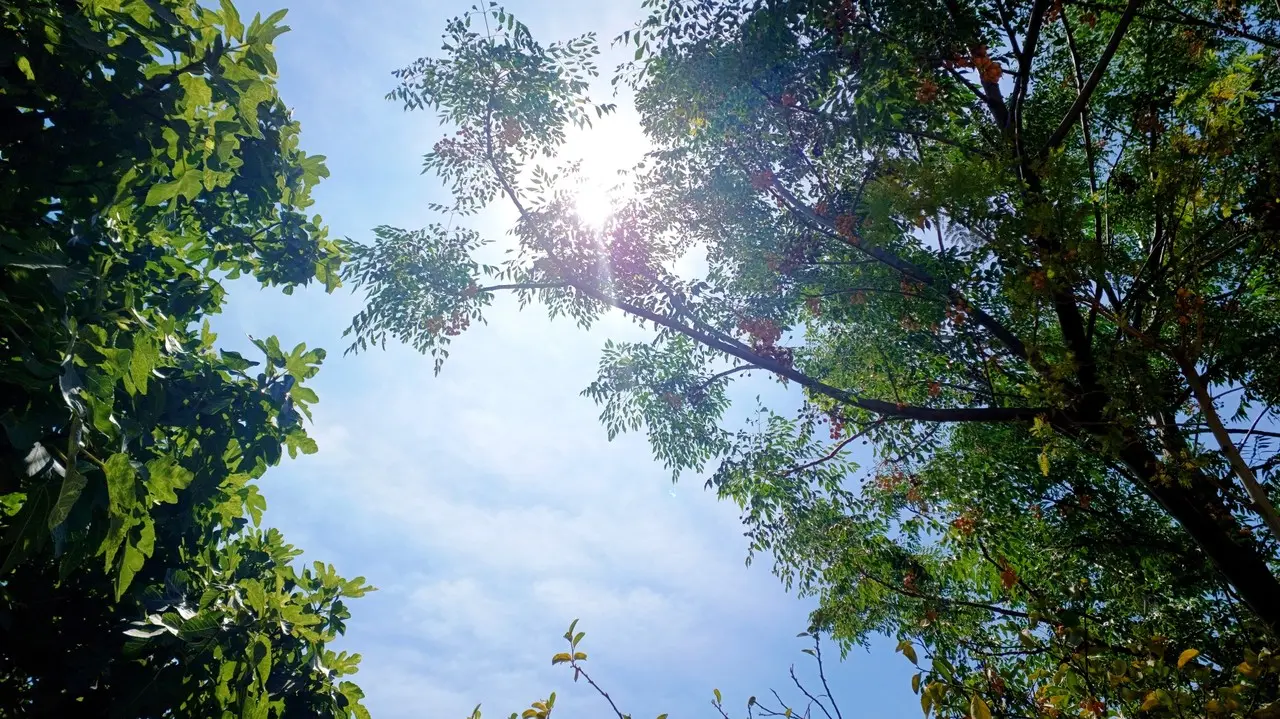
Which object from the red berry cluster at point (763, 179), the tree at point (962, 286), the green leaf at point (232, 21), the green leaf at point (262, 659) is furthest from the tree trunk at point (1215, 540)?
the green leaf at point (232, 21)

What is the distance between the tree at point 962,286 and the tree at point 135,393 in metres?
3.91

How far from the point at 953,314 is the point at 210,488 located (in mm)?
6856

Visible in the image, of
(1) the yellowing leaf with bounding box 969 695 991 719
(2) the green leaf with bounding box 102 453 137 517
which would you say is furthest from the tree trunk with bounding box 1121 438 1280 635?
(2) the green leaf with bounding box 102 453 137 517

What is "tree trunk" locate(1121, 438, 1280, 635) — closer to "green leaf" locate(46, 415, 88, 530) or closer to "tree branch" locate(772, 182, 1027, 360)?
"tree branch" locate(772, 182, 1027, 360)

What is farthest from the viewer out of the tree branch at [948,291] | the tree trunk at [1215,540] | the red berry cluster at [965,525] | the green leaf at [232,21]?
the red berry cluster at [965,525]

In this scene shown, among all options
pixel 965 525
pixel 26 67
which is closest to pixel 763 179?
pixel 965 525

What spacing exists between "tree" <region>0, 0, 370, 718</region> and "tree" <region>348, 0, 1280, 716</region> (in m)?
3.91

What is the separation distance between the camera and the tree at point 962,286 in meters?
4.61

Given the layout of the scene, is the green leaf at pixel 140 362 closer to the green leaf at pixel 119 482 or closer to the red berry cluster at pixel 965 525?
the green leaf at pixel 119 482

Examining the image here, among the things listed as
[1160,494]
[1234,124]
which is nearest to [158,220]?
[1234,124]

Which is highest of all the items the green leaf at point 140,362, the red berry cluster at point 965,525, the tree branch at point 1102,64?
the tree branch at point 1102,64

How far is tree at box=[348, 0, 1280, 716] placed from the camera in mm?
4609

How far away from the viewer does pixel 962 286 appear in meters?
6.34

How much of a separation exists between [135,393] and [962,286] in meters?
6.73
